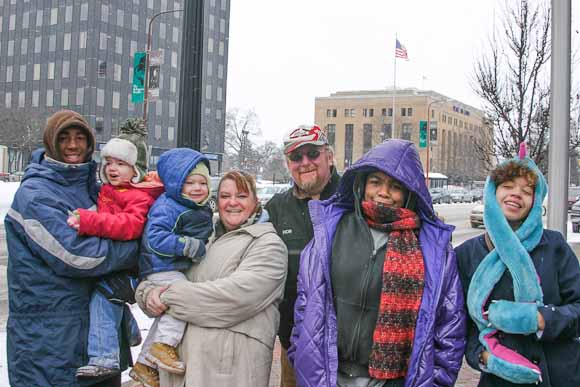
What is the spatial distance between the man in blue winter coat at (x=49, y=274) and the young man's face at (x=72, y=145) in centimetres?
3

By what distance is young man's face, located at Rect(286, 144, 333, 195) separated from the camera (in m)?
3.67

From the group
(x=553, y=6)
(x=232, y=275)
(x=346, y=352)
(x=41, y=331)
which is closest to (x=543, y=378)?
(x=346, y=352)

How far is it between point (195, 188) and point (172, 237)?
331mm

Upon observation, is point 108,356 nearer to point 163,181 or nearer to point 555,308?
point 163,181

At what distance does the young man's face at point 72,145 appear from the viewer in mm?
3000

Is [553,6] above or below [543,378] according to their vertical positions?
above

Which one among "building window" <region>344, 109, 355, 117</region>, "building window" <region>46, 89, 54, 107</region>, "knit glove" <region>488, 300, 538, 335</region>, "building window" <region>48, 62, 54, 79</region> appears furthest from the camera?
"building window" <region>344, 109, 355, 117</region>

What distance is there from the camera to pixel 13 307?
290cm

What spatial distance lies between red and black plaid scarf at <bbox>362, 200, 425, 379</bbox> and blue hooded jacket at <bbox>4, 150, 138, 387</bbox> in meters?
1.42

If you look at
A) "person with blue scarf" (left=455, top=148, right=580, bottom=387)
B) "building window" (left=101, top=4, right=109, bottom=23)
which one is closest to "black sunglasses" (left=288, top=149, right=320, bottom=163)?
"person with blue scarf" (left=455, top=148, right=580, bottom=387)

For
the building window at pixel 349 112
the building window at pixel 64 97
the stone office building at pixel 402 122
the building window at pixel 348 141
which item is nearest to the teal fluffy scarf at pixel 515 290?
the building window at pixel 64 97

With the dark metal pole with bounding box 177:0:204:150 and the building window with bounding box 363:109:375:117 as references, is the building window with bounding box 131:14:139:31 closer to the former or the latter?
the building window with bounding box 363:109:375:117

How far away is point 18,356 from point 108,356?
44 centimetres

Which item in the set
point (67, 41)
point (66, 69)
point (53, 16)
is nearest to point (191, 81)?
point (66, 69)
